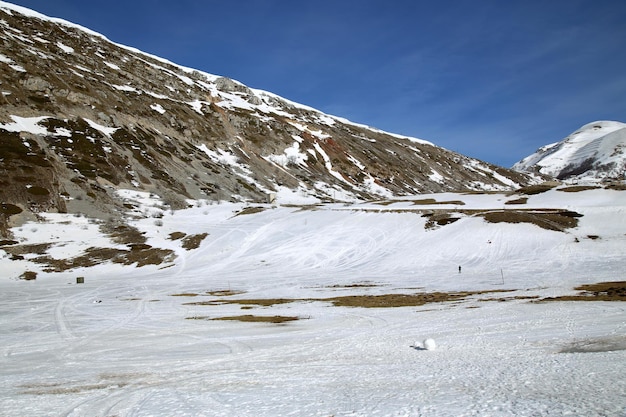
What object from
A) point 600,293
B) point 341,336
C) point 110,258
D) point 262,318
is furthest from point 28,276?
point 600,293

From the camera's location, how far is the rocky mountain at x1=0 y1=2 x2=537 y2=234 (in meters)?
87.4

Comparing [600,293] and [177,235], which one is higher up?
[177,235]

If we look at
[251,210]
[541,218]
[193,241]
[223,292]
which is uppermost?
[251,210]

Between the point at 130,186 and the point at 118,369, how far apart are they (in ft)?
A: 293

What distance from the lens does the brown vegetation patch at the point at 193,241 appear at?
6606cm

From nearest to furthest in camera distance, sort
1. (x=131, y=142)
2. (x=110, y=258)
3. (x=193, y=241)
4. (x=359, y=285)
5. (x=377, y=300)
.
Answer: (x=377, y=300) → (x=359, y=285) → (x=110, y=258) → (x=193, y=241) → (x=131, y=142)

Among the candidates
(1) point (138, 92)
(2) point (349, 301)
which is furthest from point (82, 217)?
(1) point (138, 92)

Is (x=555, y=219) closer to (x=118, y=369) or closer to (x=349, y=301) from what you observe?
(x=349, y=301)

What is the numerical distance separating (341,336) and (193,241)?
5316cm

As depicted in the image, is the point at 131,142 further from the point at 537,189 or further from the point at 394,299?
the point at 394,299

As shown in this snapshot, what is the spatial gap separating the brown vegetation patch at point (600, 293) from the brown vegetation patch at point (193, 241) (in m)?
51.0

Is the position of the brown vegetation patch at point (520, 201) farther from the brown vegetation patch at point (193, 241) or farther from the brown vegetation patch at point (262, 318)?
the brown vegetation patch at point (262, 318)

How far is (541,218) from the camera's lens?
183ft

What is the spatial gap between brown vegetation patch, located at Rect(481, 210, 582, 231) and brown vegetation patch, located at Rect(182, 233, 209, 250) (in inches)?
1621
